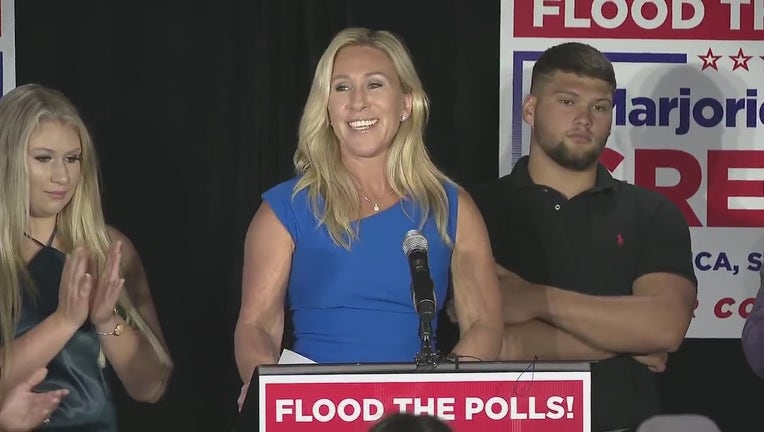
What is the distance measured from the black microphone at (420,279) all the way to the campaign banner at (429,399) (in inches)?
5.9

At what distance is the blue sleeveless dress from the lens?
12.8 feet

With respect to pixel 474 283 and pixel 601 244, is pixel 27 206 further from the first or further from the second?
pixel 601 244

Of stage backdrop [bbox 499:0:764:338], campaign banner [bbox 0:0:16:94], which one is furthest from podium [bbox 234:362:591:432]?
campaign banner [bbox 0:0:16:94]

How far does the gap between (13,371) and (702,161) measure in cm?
258

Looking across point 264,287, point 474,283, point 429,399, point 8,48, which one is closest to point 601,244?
point 474,283

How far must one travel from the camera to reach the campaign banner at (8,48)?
509cm

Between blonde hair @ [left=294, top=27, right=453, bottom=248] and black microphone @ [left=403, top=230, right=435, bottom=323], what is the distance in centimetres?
82

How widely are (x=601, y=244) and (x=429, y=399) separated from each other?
1.73 metres

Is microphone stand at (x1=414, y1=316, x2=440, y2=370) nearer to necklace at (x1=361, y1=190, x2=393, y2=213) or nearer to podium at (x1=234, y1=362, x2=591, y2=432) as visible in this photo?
podium at (x1=234, y1=362, x2=591, y2=432)

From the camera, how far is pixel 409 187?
13.4ft

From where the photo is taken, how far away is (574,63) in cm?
472

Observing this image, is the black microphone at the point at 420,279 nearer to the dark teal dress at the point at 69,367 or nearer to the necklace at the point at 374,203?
the necklace at the point at 374,203

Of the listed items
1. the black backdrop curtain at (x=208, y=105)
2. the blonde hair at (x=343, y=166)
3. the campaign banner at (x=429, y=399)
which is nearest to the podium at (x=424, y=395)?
the campaign banner at (x=429, y=399)

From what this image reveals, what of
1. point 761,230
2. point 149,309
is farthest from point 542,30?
point 149,309
